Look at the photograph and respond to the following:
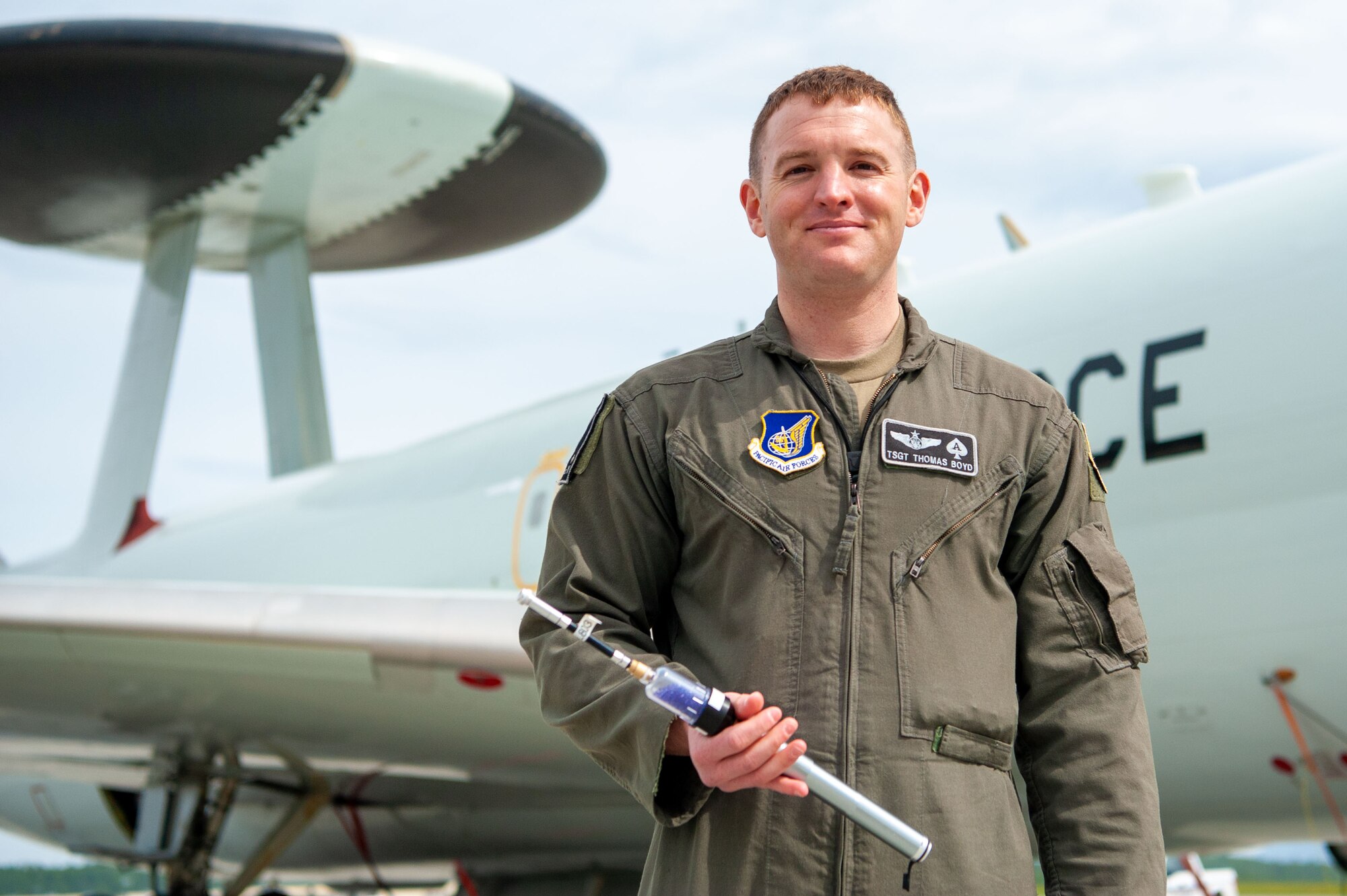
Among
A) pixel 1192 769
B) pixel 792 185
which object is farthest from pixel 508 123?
pixel 792 185

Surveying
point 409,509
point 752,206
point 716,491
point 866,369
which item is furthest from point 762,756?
point 409,509

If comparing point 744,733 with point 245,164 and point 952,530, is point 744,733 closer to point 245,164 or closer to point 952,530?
point 952,530

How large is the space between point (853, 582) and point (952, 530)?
15 centimetres

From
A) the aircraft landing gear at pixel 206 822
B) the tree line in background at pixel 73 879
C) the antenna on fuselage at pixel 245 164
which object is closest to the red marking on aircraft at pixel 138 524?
the antenna on fuselage at pixel 245 164

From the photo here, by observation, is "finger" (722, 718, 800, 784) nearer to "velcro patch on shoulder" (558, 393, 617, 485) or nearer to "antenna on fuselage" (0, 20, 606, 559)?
"velcro patch on shoulder" (558, 393, 617, 485)

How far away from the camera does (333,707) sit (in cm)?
687

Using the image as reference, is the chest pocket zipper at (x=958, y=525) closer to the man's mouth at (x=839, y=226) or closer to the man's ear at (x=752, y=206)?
the man's mouth at (x=839, y=226)

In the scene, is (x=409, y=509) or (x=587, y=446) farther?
(x=409, y=509)

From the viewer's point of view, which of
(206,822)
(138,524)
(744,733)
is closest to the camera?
(744,733)

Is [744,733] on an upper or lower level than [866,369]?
lower

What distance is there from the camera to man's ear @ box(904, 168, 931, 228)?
1821 millimetres

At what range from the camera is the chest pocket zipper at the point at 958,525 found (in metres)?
Result: 1.58

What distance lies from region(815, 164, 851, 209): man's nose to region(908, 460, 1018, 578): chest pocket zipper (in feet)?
1.43

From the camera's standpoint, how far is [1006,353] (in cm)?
510
